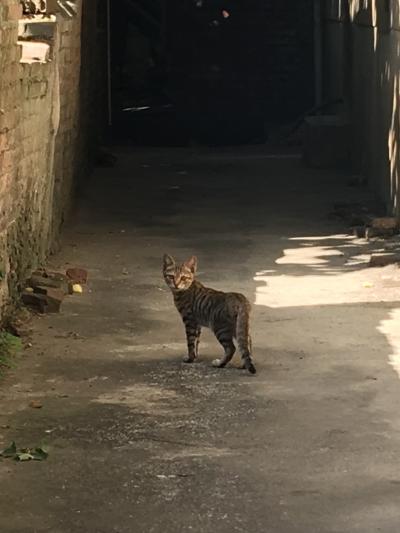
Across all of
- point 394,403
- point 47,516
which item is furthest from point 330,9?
point 47,516

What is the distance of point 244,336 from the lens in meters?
8.62

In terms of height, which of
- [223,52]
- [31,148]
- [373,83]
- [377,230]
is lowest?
[377,230]

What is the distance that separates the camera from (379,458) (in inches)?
270

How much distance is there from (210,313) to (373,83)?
984 centimetres

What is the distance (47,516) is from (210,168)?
15245 millimetres

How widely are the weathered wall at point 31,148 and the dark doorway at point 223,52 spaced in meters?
13.1

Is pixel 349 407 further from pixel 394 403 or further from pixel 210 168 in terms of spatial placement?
pixel 210 168

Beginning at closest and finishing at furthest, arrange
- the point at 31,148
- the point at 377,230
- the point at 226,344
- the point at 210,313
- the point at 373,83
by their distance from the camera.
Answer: the point at 226,344 → the point at 210,313 → the point at 31,148 → the point at 377,230 → the point at 373,83

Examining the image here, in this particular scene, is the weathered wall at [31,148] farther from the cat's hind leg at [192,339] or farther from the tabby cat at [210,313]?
the cat's hind leg at [192,339]

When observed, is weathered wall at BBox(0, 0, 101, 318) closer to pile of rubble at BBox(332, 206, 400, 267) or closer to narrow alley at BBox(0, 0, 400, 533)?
narrow alley at BBox(0, 0, 400, 533)

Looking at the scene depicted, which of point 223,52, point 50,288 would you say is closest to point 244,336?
point 50,288

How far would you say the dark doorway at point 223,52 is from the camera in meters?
28.5

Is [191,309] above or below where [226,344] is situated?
above

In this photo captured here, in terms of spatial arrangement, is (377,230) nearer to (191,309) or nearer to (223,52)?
(191,309)
